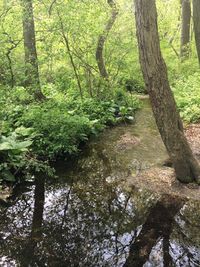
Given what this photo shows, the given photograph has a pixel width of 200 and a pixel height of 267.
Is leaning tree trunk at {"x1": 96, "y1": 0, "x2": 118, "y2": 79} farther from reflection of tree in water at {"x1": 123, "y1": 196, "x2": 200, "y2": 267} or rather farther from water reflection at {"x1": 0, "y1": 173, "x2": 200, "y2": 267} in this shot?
reflection of tree in water at {"x1": 123, "y1": 196, "x2": 200, "y2": 267}

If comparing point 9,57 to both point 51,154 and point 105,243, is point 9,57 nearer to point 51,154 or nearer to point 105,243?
point 51,154

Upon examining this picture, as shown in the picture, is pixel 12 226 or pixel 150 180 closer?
pixel 12 226

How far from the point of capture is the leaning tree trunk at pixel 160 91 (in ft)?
19.1

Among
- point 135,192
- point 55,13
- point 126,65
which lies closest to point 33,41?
point 55,13

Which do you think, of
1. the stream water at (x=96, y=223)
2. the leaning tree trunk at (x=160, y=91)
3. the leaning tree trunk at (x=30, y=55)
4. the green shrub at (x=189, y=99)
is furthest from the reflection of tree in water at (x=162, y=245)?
the leaning tree trunk at (x=30, y=55)

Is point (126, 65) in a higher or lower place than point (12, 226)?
higher

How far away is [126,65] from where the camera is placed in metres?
13.1

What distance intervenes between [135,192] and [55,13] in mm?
6689

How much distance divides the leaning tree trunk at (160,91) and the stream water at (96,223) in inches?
30.5

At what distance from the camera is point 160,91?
20.2 ft

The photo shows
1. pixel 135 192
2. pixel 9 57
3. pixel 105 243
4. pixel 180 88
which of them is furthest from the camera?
pixel 180 88

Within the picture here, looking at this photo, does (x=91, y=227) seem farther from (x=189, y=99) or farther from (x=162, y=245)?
(x=189, y=99)

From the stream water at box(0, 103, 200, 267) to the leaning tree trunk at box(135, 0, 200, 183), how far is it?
0.77 m

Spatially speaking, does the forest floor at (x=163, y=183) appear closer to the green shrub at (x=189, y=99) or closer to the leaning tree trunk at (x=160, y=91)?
the leaning tree trunk at (x=160, y=91)
